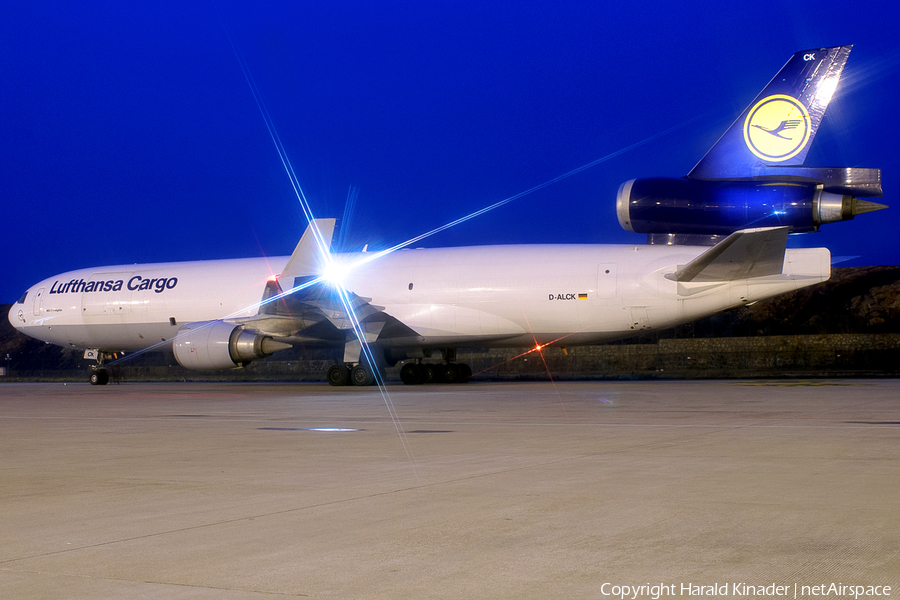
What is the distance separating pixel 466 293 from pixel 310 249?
193 inches

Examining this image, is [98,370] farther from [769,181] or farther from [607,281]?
[769,181]

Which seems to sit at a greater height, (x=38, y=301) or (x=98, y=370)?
(x=38, y=301)

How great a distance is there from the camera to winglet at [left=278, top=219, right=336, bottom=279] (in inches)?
1022

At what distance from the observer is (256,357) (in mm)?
24656

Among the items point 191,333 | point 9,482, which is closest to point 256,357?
point 191,333

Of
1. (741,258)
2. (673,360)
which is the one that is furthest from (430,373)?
(673,360)

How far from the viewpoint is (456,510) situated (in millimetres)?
5711

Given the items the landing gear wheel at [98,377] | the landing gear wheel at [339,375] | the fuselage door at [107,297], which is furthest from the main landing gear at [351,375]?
the landing gear wheel at [98,377]

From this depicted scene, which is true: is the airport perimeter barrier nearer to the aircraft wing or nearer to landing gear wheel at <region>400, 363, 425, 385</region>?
landing gear wheel at <region>400, 363, 425, 385</region>

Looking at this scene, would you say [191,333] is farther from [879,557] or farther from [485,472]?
[879,557]

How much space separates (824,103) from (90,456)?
58.5ft

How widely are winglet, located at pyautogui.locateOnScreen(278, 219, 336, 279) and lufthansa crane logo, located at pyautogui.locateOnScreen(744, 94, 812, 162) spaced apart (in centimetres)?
1182

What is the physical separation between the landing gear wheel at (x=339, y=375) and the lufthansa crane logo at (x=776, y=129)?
42.9 feet

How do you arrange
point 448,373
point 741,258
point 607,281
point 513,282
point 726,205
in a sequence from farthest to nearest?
point 448,373 → point 513,282 → point 607,281 → point 726,205 → point 741,258
